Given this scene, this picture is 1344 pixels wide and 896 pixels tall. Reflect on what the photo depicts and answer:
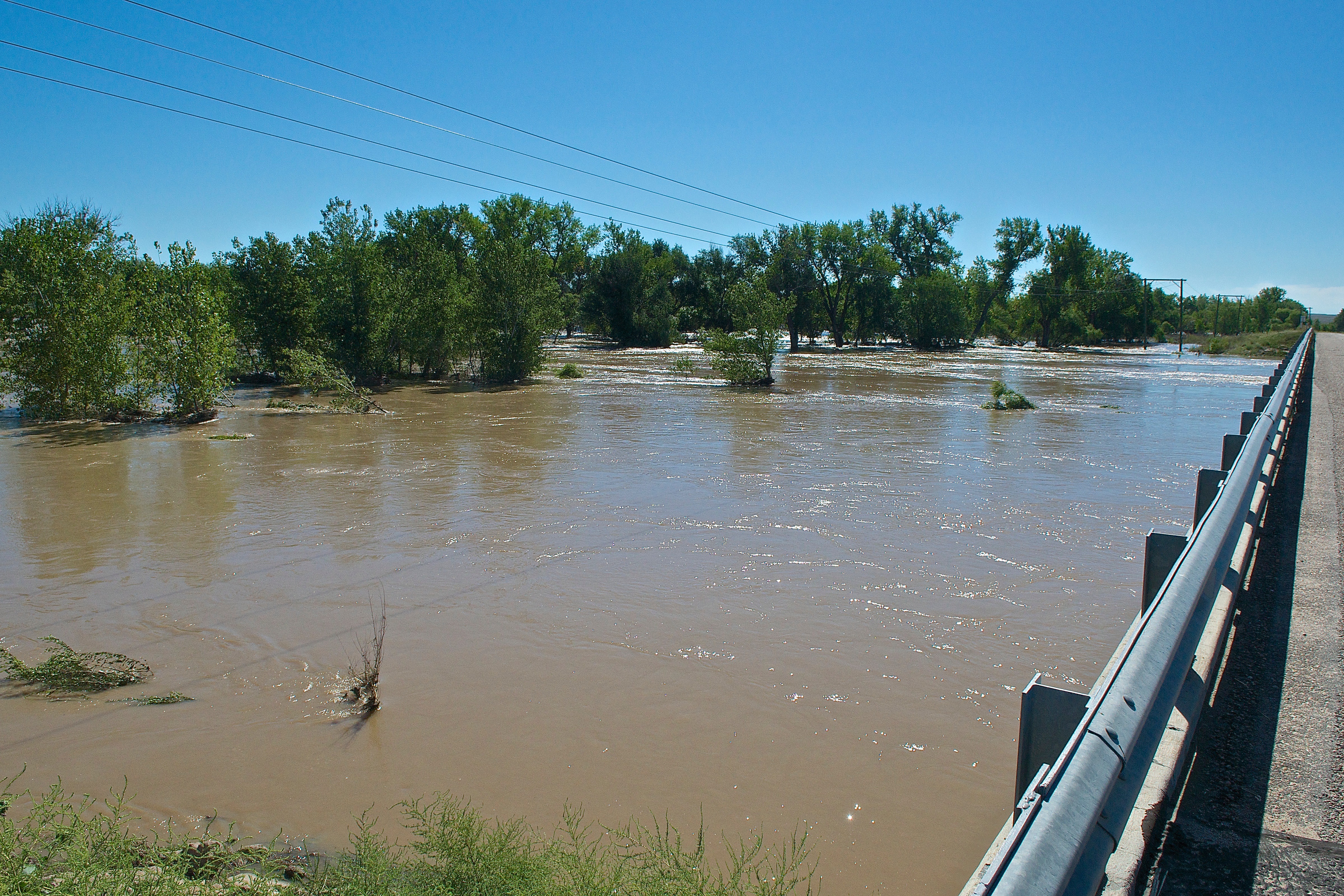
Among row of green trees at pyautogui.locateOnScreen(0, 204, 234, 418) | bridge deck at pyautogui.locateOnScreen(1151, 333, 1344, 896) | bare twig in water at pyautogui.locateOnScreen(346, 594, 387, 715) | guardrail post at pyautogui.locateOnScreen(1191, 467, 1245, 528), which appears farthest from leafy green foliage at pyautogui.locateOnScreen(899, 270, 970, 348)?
bare twig in water at pyautogui.locateOnScreen(346, 594, 387, 715)

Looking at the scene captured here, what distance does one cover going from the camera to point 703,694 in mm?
5562

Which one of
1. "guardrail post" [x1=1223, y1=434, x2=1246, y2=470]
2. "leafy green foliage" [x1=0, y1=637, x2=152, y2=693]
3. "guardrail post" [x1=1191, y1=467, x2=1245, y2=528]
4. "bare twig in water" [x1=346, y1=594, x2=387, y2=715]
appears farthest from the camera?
"guardrail post" [x1=1223, y1=434, x2=1246, y2=470]

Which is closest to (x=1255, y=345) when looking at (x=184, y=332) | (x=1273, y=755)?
(x=184, y=332)

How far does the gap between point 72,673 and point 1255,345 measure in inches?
3209

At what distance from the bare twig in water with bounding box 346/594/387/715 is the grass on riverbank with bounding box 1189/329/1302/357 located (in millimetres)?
68084

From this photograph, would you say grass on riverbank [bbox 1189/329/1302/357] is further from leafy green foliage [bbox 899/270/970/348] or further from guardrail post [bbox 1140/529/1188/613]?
guardrail post [bbox 1140/529/1188/613]

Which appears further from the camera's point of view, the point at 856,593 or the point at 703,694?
the point at 856,593

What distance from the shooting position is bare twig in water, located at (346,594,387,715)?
5.33m

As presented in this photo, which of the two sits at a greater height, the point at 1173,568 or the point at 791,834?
the point at 1173,568

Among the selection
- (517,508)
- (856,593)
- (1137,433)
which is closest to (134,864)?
(856,593)

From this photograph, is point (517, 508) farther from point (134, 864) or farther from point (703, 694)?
point (134, 864)

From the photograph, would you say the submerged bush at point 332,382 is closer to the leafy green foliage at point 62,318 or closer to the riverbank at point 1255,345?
the leafy green foliage at point 62,318

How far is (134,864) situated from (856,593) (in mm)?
5743

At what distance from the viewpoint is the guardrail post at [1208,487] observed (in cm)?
504
